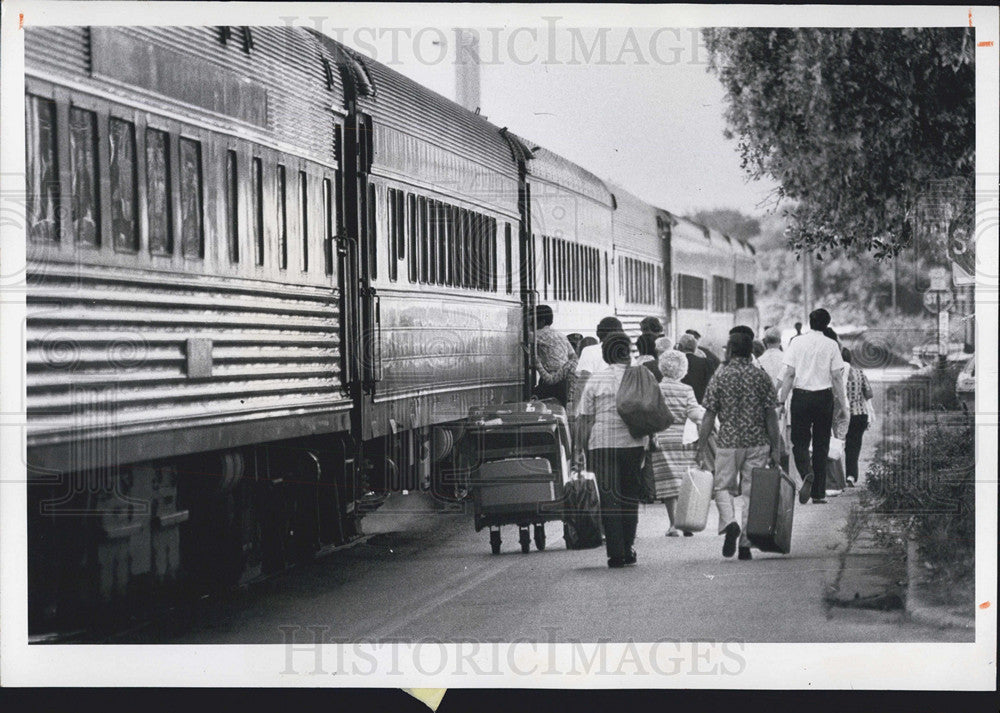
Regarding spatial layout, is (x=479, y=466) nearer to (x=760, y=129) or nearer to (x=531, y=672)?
(x=531, y=672)

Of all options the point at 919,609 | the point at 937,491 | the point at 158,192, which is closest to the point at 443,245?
the point at 158,192

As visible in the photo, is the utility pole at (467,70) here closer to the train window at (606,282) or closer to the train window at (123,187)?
the train window at (606,282)

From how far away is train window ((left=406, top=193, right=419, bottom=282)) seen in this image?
7984 millimetres

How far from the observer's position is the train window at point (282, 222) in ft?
24.6

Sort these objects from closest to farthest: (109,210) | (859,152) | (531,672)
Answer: (109,210) → (531,672) → (859,152)

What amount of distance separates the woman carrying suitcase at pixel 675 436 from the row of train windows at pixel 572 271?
67cm

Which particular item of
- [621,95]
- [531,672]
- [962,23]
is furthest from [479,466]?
[962,23]

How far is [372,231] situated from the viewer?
809cm

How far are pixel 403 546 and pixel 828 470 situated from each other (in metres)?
2.46

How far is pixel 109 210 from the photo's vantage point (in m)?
6.33

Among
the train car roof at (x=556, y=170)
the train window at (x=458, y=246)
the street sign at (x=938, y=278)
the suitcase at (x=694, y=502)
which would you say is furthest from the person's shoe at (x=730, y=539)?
the train window at (x=458, y=246)

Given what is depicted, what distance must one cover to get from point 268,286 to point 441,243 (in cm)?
117

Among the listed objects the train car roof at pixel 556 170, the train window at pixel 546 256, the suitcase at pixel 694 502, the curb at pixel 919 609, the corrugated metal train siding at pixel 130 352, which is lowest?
the curb at pixel 919 609

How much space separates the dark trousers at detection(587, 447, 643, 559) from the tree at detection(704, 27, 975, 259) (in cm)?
156
